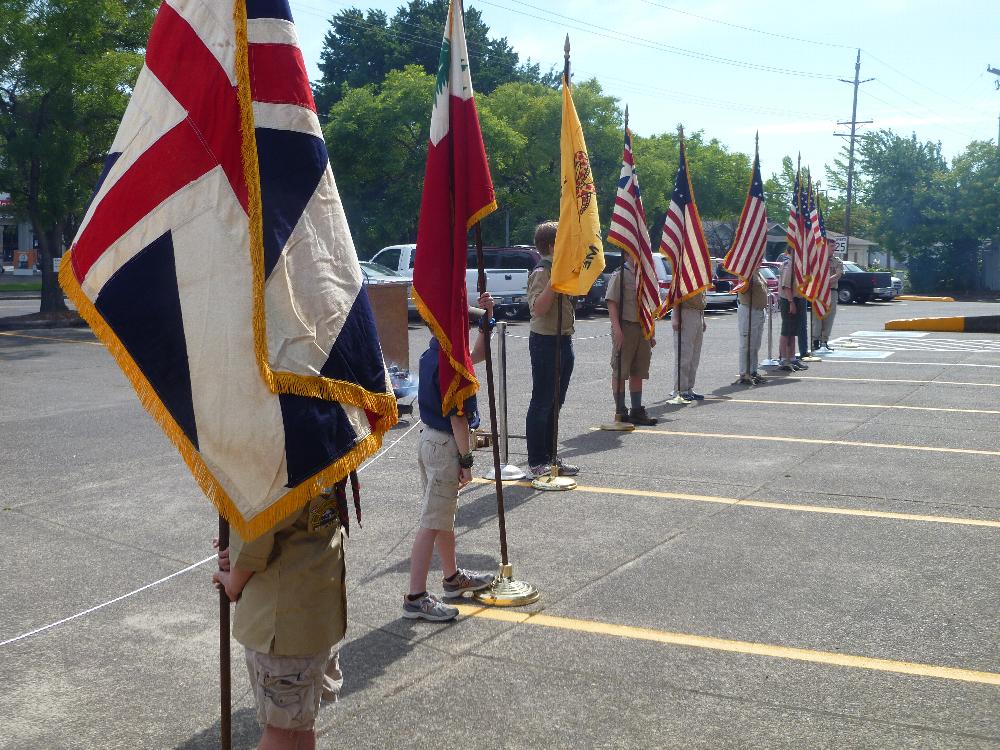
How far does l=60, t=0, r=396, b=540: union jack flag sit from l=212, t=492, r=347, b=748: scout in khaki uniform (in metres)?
0.23

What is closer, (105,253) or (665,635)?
(105,253)

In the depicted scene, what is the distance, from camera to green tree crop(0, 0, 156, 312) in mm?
23797

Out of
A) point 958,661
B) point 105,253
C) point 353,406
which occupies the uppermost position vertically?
point 105,253

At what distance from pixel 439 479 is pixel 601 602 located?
1.09 metres

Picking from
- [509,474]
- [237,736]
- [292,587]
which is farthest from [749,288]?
[292,587]

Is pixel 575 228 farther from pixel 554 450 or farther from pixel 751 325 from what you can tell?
pixel 751 325

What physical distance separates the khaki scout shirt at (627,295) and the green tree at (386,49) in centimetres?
4686

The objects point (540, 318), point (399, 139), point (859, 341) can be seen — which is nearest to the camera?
point (540, 318)

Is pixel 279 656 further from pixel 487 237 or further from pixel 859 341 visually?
pixel 487 237

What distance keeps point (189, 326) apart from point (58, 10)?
24.9 metres

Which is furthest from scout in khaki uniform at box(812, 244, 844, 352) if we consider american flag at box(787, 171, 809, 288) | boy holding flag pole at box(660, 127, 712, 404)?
boy holding flag pole at box(660, 127, 712, 404)

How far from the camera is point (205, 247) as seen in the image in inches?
115

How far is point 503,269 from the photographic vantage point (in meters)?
28.2

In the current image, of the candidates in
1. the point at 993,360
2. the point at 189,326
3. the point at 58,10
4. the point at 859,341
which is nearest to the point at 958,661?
the point at 189,326
